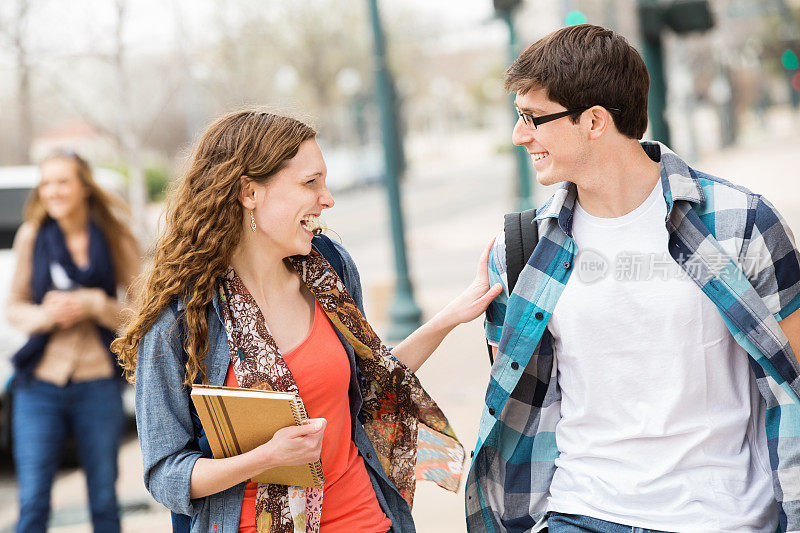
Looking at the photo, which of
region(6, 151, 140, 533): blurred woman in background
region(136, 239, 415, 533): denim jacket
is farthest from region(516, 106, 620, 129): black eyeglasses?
region(6, 151, 140, 533): blurred woman in background

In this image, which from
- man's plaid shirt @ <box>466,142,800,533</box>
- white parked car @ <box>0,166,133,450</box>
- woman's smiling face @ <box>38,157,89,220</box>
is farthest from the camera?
white parked car @ <box>0,166,133,450</box>

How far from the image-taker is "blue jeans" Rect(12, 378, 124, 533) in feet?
14.5

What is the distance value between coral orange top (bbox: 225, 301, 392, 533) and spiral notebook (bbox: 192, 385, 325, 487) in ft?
0.47

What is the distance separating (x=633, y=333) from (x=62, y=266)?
3.28 metres

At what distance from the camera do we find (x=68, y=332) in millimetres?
4719

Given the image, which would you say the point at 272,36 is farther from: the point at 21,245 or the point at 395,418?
the point at 395,418

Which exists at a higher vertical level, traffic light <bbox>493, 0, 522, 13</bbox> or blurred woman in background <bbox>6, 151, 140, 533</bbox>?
traffic light <bbox>493, 0, 522, 13</bbox>

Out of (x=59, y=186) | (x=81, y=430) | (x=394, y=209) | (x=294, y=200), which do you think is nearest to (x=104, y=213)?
(x=59, y=186)

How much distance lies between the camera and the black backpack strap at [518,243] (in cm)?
263

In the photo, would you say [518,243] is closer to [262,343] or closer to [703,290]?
[703,290]

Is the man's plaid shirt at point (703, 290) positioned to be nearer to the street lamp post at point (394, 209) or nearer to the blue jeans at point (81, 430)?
the blue jeans at point (81, 430)

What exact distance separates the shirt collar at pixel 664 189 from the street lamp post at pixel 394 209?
7.18 m

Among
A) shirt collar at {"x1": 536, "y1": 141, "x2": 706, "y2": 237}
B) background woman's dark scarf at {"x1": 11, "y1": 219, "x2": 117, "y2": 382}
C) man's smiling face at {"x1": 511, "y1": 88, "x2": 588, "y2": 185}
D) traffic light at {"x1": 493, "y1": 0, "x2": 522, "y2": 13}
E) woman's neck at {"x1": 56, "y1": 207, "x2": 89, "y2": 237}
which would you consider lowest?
background woman's dark scarf at {"x1": 11, "y1": 219, "x2": 117, "y2": 382}

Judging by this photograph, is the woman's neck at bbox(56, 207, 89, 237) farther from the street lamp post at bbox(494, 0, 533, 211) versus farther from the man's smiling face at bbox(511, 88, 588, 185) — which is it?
the man's smiling face at bbox(511, 88, 588, 185)
